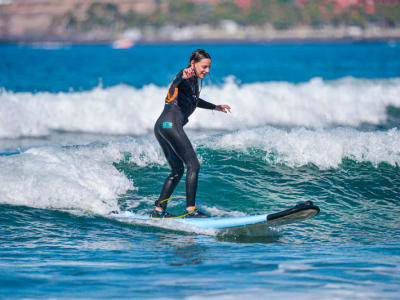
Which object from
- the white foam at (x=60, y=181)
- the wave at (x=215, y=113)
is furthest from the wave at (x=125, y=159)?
the wave at (x=215, y=113)

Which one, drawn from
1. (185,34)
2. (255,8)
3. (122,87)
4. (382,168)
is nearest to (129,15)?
(185,34)

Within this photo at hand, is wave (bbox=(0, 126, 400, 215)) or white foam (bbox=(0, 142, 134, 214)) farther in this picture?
wave (bbox=(0, 126, 400, 215))

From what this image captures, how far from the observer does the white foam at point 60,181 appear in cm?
753

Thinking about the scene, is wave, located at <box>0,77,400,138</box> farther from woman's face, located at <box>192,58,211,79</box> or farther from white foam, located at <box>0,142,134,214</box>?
woman's face, located at <box>192,58,211,79</box>

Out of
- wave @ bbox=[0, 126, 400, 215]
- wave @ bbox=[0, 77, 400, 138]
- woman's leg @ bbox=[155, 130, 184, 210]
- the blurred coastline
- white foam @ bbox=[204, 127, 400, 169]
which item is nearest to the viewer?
woman's leg @ bbox=[155, 130, 184, 210]

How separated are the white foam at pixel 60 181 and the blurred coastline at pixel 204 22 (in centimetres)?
14919

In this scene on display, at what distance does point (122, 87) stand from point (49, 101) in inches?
103

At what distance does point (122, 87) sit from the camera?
63.4 ft

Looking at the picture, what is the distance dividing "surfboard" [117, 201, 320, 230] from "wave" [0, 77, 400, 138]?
9.61 metres

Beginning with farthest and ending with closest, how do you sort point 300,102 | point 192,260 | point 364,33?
point 364,33, point 300,102, point 192,260

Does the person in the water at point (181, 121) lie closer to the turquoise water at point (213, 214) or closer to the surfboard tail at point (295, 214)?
the turquoise water at point (213, 214)

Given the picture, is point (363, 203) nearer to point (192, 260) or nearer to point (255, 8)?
point (192, 260)

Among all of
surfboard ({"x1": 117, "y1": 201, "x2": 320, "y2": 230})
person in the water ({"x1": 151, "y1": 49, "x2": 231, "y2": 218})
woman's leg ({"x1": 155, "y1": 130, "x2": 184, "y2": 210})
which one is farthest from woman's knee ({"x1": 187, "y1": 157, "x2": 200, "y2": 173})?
surfboard ({"x1": 117, "y1": 201, "x2": 320, "y2": 230})

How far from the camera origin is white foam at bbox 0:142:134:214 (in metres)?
7.53
